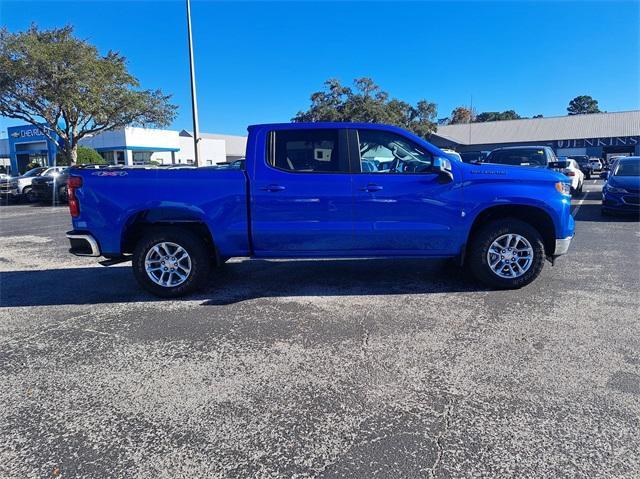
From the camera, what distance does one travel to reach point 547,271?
626 cm

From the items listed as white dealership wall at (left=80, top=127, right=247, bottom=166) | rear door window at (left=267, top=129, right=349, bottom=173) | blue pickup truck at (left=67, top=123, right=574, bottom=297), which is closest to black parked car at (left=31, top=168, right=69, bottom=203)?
blue pickup truck at (left=67, top=123, right=574, bottom=297)

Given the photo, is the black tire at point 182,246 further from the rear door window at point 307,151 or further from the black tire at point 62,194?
the black tire at point 62,194

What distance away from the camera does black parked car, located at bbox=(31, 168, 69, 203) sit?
20469 millimetres

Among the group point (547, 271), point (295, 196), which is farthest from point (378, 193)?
point (547, 271)

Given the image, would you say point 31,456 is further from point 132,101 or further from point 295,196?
point 132,101

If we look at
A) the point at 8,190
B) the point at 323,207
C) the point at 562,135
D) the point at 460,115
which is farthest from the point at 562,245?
the point at 460,115

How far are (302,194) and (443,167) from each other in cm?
167

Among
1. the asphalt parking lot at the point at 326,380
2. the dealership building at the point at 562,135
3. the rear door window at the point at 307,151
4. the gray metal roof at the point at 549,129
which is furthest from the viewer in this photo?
the gray metal roof at the point at 549,129

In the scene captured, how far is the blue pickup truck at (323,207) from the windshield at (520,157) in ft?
26.8

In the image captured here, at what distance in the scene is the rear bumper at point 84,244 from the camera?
5.28 metres

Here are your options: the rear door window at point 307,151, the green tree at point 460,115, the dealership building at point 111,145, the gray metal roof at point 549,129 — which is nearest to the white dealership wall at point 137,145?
the dealership building at point 111,145

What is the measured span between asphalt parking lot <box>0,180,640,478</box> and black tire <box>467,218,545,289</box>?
191mm

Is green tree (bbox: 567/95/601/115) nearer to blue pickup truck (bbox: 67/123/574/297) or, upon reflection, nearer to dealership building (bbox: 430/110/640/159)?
dealership building (bbox: 430/110/640/159)

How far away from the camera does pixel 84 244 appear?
209 inches
